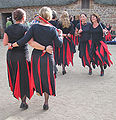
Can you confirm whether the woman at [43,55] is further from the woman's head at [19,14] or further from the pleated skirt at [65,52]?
the pleated skirt at [65,52]

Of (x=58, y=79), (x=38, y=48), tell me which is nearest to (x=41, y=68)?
(x=38, y=48)

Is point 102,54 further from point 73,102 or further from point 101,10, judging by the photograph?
point 101,10

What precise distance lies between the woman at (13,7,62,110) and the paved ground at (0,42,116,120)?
419 mm

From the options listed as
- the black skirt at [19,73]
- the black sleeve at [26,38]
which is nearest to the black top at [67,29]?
the black skirt at [19,73]

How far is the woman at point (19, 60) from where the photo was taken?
2.89m

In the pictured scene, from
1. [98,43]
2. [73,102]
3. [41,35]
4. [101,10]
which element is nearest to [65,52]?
[98,43]

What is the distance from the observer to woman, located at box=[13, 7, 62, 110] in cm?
280

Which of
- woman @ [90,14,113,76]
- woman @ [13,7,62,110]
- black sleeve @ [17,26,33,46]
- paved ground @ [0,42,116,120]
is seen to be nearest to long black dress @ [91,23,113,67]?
woman @ [90,14,113,76]

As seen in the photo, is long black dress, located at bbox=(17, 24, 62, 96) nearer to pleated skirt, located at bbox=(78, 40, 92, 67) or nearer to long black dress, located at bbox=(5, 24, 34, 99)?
long black dress, located at bbox=(5, 24, 34, 99)

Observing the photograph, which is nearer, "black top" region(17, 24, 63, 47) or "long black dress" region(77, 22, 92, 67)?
"black top" region(17, 24, 63, 47)

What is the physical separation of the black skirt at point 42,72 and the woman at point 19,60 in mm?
127

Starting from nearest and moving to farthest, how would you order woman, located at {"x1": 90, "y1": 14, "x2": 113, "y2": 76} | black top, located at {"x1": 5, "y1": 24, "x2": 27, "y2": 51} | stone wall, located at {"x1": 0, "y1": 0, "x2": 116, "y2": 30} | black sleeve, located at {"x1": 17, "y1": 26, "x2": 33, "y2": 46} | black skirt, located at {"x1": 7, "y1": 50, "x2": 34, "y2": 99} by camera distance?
1. black sleeve, located at {"x1": 17, "y1": 26, "x2": 33, "y2": 46}
2. black top, located at {"x1": 5, "y1": 24, "x2": 27, "y2": 51}
3. black skirt, located at {"x1": 7, "y1": 50, "x2": 34, "y2": 99}
4. woman, located at {"x1": 90, "y1": 14, "x2": 113, "y2": 76}
5. stone wall, located at {"x1": 0, "y1": 0, "x2": 116, "y2": 30}

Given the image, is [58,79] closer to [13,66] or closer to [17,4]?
[13,66]

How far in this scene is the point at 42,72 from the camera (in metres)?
2.96
